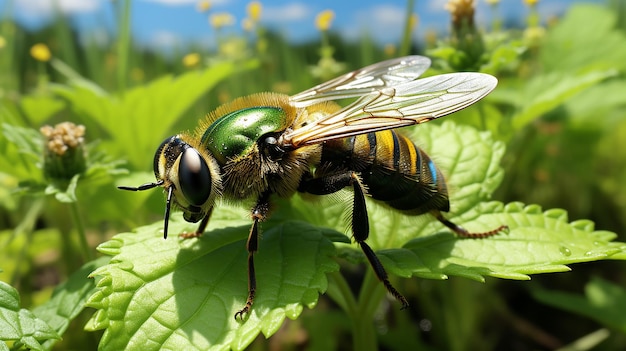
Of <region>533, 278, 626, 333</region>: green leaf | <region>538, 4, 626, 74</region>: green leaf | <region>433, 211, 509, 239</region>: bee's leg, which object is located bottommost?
<region>533, 278, 626, 333</region>: green leaf

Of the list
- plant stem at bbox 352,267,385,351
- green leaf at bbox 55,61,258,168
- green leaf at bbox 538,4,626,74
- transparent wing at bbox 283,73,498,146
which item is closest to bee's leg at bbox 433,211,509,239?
plant stem at bbox 352,267,385,351

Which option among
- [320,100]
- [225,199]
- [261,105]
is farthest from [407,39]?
[225,199]

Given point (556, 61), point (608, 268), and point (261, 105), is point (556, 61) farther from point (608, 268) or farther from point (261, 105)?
point (261, 105)

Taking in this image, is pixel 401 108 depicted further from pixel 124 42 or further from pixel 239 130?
pixel 124 42

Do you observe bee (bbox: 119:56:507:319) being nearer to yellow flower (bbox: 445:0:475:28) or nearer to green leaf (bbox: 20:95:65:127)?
yellow flower (bbox: 445:0:475:28)

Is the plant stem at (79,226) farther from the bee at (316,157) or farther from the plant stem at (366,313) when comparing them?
the plant stem at (366,313)

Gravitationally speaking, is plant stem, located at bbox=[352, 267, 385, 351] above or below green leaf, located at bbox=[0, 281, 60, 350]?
below
